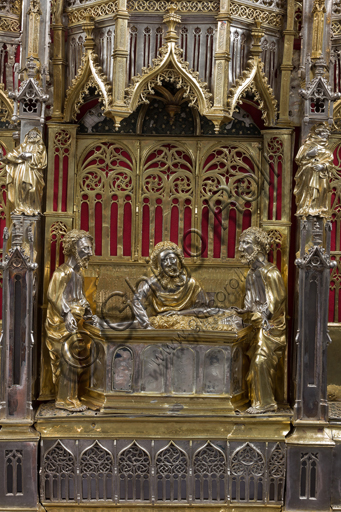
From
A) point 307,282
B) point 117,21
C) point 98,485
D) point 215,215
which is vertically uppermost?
point 117,21

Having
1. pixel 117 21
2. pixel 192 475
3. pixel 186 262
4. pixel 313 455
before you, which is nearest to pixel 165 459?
pixel 192 475

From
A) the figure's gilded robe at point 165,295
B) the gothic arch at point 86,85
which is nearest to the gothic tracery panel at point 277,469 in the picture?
the figure's gilded robe at point 165,295

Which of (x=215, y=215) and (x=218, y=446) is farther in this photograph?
(x=215, y=215)

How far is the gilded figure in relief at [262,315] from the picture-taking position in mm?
7984

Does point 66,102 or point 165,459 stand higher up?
point 66,102

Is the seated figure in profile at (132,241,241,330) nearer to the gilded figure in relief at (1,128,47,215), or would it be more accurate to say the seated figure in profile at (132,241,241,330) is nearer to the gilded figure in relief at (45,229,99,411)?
the gilded figure in relief at (45,229,99,411)

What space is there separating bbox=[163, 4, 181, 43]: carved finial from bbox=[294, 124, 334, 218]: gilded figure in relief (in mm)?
1773

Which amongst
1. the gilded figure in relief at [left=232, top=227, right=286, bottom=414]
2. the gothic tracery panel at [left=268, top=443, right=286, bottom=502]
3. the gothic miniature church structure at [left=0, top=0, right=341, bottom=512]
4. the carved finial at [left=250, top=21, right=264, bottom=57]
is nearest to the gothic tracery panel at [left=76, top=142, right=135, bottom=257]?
the gothic miniature church structure at [left=0, top=0, right=341, bottom=512]

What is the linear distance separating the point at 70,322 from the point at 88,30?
10.5ft

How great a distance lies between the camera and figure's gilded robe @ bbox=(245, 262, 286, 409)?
26.2 feet

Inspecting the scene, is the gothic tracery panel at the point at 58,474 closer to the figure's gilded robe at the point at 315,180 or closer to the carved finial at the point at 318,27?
the figure's gilded robe at the point at 315,180

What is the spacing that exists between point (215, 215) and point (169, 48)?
82.3 inches

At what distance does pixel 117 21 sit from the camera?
25.8 ft

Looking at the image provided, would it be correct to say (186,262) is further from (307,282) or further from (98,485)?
(98,485)
